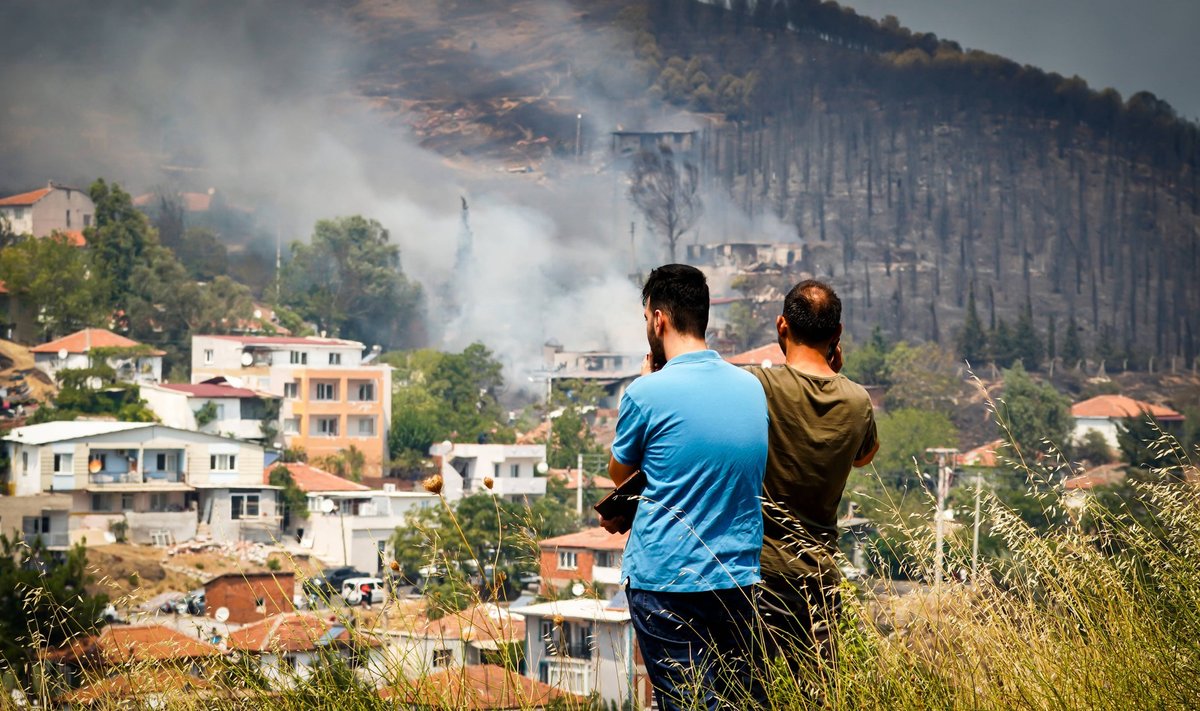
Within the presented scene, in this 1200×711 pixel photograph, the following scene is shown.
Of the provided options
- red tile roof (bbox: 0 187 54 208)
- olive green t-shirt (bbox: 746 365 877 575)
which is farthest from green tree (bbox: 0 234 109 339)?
olive green t-shirt (bbox: 746 365 877 575)

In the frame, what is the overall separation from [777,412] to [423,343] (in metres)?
75.8

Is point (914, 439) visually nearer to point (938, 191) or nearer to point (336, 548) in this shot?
→ point (336, 548)

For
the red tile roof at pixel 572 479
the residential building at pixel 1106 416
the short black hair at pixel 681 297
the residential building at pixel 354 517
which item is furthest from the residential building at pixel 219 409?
the short black hair at pixel 681 297

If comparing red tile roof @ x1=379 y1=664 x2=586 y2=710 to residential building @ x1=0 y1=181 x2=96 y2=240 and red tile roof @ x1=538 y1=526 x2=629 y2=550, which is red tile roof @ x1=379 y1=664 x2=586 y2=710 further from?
residential building @ x1=0 y1=181 x2=96 y2=240

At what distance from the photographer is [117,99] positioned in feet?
295

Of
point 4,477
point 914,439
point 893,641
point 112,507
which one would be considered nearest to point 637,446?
point 893,641

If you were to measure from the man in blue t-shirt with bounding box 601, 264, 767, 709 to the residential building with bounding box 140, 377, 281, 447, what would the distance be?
4608 centimetres

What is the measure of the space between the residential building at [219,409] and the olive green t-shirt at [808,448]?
45.9 m

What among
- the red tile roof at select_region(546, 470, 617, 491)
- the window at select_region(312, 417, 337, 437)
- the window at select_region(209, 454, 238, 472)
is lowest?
the red tile roof at select_region(546, 470, 617, 491)

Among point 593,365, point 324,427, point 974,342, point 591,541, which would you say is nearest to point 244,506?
point 324,427

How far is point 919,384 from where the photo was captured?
63.3 m

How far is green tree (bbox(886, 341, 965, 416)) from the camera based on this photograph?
6300 centimetres

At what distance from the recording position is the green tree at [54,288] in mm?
60688

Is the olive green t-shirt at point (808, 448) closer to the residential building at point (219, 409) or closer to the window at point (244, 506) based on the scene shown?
the window at point (244, 506)
